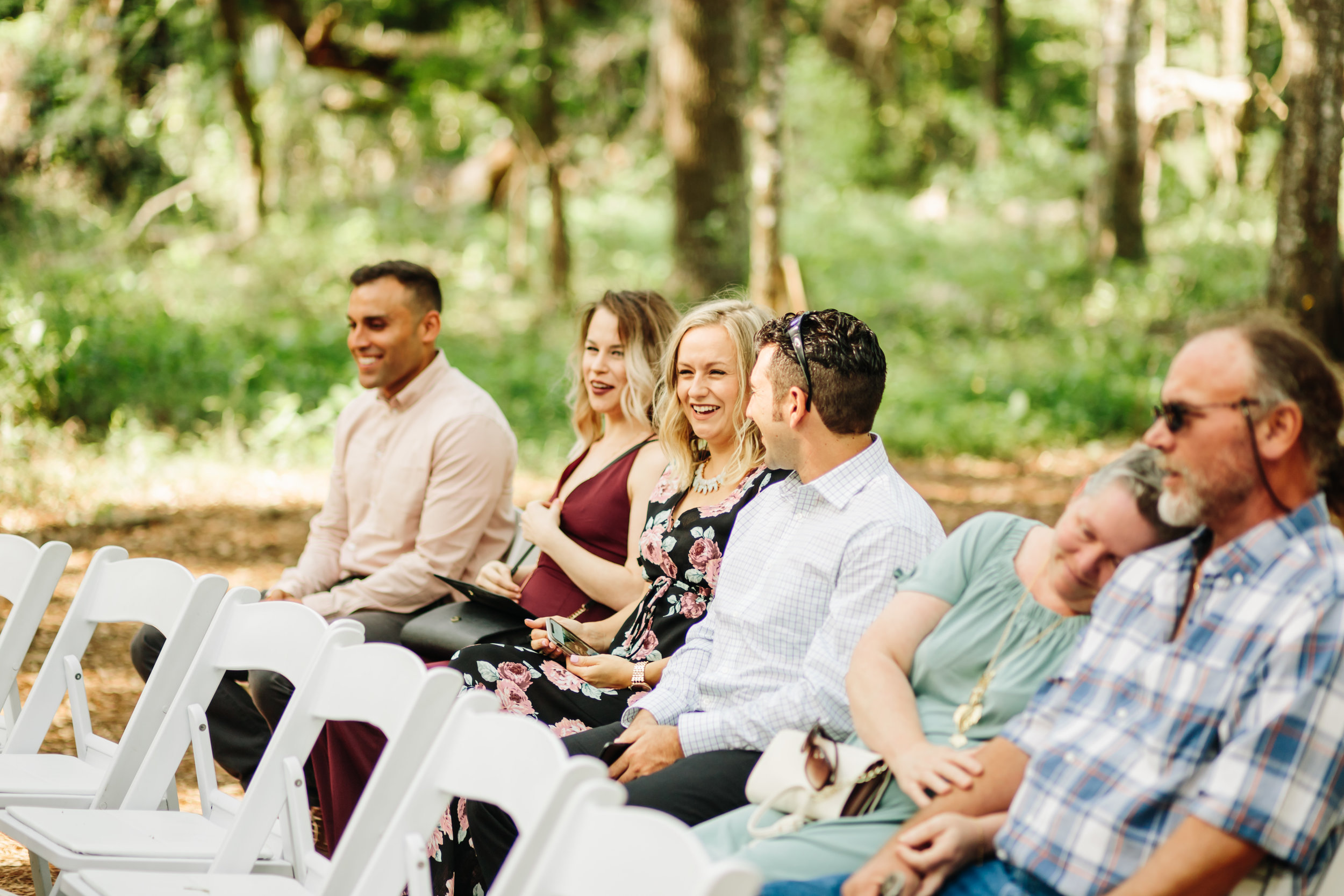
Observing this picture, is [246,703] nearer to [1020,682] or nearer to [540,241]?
[1020,682]

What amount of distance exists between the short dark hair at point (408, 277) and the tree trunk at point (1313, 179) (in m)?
6.92

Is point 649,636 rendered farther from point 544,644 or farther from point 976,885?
point 976,885

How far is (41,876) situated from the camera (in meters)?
3.30

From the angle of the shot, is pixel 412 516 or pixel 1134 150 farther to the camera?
pixel 1134 150

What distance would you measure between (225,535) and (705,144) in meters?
6.65

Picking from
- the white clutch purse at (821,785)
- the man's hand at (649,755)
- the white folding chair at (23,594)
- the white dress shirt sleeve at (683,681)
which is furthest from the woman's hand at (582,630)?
the white folding chair at (23,594)

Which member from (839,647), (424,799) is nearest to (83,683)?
(424,799)

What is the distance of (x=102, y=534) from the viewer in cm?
800

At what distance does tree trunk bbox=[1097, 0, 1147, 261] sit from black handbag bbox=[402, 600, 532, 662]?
12802 mm

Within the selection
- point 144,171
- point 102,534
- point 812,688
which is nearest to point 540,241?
point 144,171

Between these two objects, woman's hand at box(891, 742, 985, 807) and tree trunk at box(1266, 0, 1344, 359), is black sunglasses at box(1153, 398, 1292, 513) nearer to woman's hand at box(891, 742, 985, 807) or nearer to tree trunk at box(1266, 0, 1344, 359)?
woman's hand at box(891, 742, 985, 807)

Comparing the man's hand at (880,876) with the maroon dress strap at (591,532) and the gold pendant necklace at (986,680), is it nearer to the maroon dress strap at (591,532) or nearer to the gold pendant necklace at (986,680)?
the gold pendant necklace at (986,680)

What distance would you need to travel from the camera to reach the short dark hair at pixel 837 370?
2.99 m

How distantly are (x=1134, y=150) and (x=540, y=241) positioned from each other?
9119 millimetres
